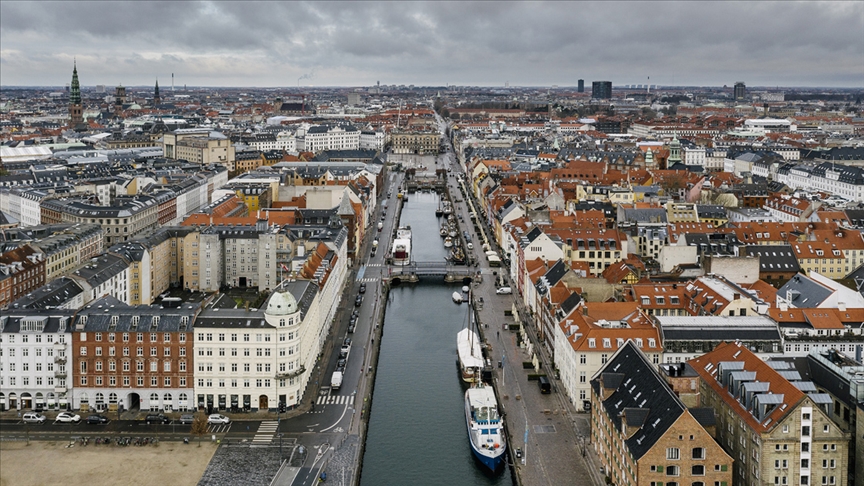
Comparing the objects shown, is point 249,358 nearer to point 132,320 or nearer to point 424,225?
point 132,320

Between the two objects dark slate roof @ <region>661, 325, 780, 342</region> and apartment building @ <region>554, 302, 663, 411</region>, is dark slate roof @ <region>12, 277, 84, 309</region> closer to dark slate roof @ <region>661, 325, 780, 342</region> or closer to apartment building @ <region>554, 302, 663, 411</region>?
apartment building @ <region>554, 302, 663, 411</region>

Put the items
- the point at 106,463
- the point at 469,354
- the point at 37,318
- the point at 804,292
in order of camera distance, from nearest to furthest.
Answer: the point at 106,463, the point at 37,318, the point at 469,354, the point at 804,292

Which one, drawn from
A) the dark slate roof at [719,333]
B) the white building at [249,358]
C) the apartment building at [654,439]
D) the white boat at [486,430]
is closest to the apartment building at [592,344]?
the dark slate roof at [719,333]

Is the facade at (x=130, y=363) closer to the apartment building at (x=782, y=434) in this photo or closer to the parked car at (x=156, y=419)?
the parked car at (x=156, y=419)

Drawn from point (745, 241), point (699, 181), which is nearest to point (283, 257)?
point (745, 241)

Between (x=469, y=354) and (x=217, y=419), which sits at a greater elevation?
(x=469, y=354)

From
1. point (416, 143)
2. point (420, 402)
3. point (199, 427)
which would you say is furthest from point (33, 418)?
point (416, 143)

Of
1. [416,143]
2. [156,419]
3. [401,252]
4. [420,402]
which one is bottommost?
[420,402]
